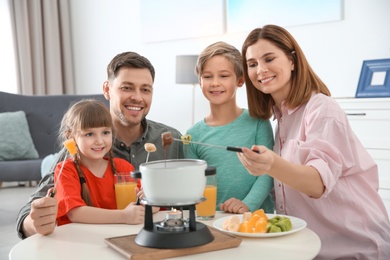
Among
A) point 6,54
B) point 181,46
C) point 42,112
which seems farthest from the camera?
point 6,54

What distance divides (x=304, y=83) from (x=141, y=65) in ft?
2.20

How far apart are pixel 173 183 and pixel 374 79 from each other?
335 cm

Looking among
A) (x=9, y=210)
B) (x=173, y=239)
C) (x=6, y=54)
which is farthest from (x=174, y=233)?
(x=6, y=54)

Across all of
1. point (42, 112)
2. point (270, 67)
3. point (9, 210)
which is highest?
point (270, 67)

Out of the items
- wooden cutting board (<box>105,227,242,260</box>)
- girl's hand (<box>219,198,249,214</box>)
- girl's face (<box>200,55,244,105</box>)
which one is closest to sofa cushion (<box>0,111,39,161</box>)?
girl's face (<box>200,55,244,105</box>)

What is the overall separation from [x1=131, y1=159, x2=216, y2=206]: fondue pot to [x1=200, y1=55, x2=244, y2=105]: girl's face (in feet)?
2.81

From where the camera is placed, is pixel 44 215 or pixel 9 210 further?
pixel 9 210

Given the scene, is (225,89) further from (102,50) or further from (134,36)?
(102,50)

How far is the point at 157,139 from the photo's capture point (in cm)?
216

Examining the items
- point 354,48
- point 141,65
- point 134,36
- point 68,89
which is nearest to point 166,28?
point 134,36

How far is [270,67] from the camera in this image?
179 centimetres

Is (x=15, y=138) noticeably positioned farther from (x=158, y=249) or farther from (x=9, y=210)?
(x=158, y=249)

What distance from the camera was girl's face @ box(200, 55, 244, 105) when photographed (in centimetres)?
202

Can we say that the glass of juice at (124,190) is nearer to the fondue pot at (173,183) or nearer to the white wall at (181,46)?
the fondue pot at (173,183)
